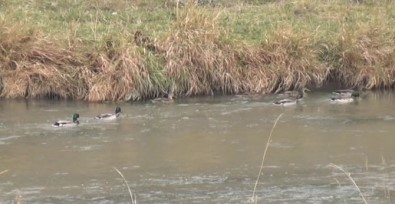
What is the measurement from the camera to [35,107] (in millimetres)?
15883

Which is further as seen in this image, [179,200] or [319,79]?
[319,79]

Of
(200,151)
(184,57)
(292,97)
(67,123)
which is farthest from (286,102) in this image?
(200,151)

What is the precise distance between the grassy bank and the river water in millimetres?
514

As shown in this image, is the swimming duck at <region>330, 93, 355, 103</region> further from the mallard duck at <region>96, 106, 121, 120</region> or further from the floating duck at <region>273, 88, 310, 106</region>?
the mallard duck at <region>96, 106, 121, 120</region>

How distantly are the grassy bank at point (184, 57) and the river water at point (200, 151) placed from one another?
514mm

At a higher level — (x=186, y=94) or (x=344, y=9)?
(x=344, y=9)

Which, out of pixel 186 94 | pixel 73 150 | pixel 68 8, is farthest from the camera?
pixel 68 8

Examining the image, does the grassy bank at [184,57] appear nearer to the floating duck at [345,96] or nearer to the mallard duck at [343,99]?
the floating duck at [345,96]

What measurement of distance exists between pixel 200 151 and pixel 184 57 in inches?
215

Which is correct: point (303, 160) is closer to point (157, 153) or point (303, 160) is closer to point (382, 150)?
point (382, 150)

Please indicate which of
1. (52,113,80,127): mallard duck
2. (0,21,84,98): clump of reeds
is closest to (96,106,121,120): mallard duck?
(52,113,80,127): mallard duck

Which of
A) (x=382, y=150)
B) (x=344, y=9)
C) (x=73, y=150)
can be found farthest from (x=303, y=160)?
(x=344, y=9)

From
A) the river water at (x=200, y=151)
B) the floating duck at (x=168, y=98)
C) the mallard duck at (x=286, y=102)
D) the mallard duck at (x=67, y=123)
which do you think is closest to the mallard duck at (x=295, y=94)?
the river water at (x=200, y=151)

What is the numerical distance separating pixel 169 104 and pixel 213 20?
248cm
